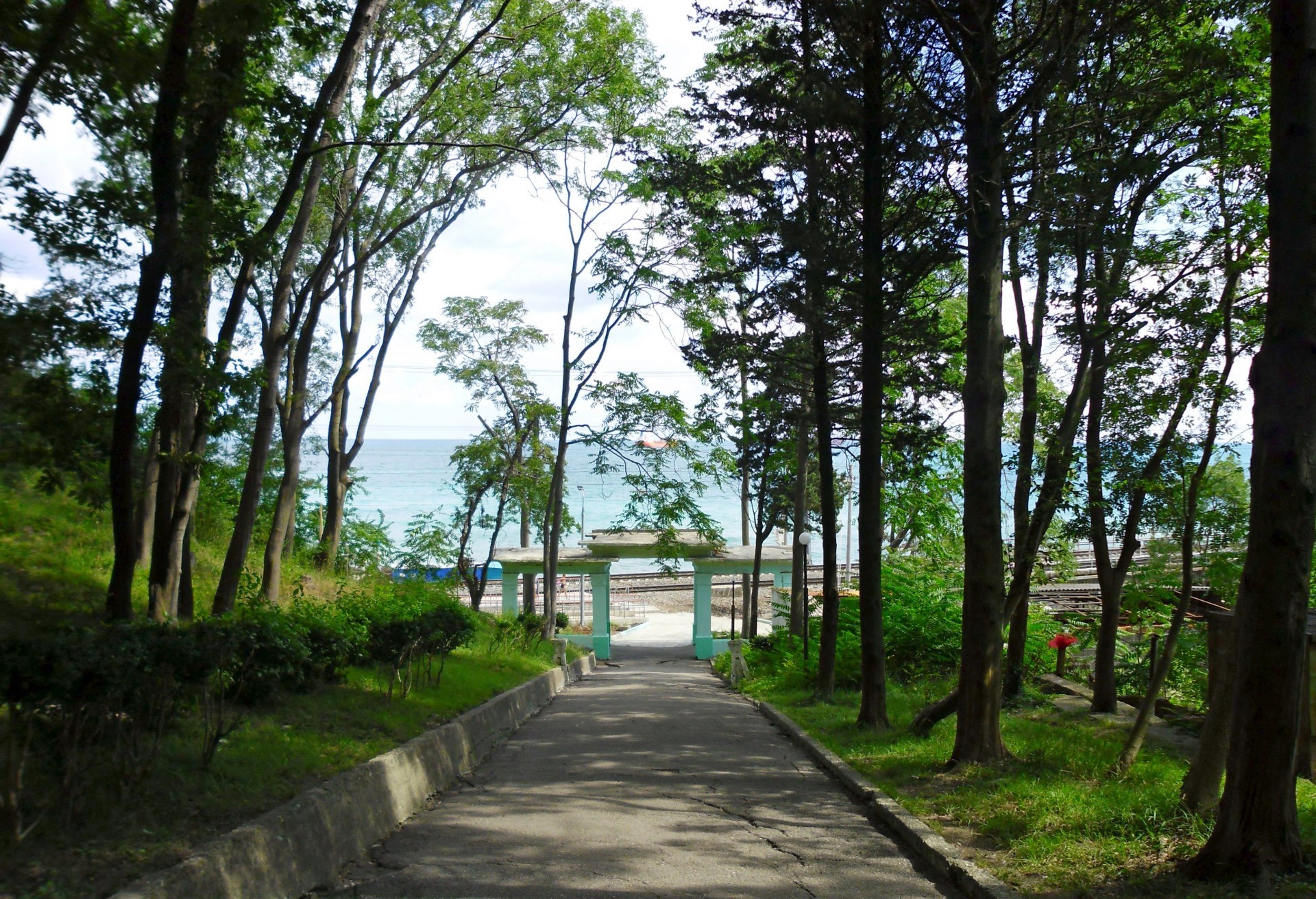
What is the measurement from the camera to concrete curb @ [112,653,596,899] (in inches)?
185

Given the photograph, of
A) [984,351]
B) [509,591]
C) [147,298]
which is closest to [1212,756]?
[984,351]

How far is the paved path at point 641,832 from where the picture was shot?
5.75 m

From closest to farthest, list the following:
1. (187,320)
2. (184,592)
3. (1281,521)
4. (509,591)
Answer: (1281,521) → (187,320) → (184,592) → (509,591)

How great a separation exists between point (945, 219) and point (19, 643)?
11500 millimetres

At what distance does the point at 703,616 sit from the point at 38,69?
3009cm

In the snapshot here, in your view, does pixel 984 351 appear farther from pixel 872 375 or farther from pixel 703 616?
pixel 703 616

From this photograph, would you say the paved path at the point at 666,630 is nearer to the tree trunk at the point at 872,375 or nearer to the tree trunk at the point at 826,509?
the tree trunk at the point at 826,509

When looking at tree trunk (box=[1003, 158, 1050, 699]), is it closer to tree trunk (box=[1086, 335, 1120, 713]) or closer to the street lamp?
tree trunk (box=[1086, 335, 1120, 713])

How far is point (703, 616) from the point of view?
35.1m

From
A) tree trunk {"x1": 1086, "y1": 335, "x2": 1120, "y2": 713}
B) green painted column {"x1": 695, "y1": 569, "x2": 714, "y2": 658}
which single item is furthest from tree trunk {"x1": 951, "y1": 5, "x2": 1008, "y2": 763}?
green painted column {"x1": 695, "y1": 569, "x2": 714, "y2": 658}

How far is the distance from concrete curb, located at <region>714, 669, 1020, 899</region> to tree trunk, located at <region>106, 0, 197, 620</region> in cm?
568

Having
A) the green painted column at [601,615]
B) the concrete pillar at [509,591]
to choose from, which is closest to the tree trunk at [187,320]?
the green painted column at [601,615]

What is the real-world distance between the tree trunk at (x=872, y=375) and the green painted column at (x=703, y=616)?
21.7 metres

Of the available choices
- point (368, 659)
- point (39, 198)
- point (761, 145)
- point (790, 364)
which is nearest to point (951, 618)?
point (790, 364)
